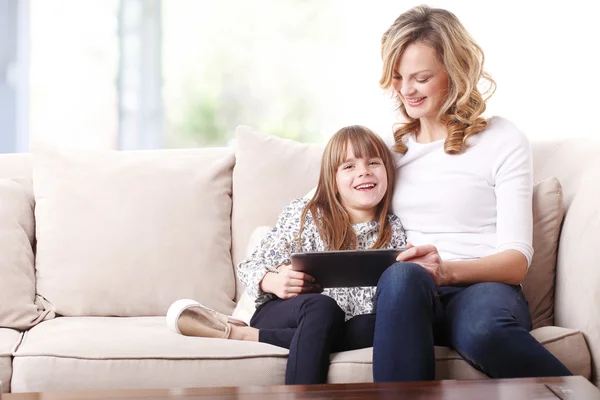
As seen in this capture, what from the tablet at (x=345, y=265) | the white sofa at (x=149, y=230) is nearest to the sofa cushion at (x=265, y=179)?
the white sofa at (x=149, y=230)

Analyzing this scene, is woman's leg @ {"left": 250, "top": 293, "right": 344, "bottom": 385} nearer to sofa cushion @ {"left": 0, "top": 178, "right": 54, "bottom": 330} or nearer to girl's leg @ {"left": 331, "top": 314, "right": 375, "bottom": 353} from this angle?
girl's leg @ {"left": 331, "top": 314, "right": 375, "bottom": 353}

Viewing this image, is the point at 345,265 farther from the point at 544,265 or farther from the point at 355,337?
the point at 544,265

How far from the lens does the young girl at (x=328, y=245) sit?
1.69m

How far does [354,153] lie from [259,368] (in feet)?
2.07

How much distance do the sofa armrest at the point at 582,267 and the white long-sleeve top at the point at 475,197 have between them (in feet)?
0.38

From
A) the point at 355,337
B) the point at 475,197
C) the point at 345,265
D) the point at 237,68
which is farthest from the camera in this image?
the point at 237,68

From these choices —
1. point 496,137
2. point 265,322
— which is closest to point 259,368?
point 265,322

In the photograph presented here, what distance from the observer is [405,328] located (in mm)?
1424

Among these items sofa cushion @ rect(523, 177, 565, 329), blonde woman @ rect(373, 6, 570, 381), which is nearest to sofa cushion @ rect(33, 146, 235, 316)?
blonde woman @ rect(373, 6, 570, 381)

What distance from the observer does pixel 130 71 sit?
3629 mm

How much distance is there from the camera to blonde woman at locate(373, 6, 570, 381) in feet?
4.85

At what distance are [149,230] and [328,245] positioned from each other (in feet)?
1.84

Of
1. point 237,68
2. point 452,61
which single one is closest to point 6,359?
point 452,61

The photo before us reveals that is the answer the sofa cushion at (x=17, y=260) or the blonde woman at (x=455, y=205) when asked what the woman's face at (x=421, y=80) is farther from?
the sofa cushion at (x=17, y=260)
